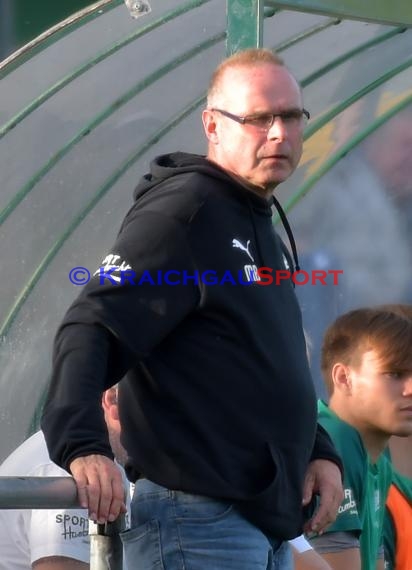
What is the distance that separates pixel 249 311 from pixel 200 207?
0.89 feet

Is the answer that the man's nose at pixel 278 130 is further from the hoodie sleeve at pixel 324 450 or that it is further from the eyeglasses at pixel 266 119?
the hoodie sleeve at pixel 324 450

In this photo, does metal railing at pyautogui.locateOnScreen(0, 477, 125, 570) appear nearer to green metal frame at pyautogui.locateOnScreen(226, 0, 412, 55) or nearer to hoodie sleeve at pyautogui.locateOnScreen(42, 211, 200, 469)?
hoodie sleeve at pyautogui.locateOnScreen(42, 211, 200, 469)

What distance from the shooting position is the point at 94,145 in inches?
240

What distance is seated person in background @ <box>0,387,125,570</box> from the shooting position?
154 inches

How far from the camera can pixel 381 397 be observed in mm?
4527

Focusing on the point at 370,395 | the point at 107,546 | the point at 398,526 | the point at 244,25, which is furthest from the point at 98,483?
the point at 244,25

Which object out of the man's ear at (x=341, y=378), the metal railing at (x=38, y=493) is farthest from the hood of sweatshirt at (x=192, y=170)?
the man's ear at (x=341, y=378)

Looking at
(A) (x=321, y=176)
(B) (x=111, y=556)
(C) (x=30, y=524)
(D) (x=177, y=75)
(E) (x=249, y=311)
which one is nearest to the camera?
(B) (x=111, y=556)

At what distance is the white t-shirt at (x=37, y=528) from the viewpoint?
3912mm

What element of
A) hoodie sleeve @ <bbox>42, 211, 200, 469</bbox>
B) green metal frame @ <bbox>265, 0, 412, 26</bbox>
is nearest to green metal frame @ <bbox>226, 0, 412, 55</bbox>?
green metal frame @ <bbox>265, 0, 412, 26</bbox>

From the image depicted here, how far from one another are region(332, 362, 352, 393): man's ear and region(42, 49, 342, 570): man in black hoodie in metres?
1.25

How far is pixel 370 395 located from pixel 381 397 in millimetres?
37

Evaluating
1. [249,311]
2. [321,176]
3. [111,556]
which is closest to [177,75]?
[321,176]

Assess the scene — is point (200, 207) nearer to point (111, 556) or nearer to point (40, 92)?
point (111, 556)
